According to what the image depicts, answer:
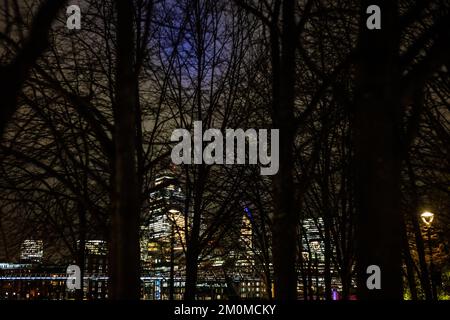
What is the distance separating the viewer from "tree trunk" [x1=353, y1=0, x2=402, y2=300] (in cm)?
524

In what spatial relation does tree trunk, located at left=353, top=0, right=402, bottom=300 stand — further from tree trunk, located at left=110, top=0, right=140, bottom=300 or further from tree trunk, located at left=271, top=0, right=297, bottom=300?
tree trunk, located at left=110, top=0, right=140, bottom=300

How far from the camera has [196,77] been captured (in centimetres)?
1459

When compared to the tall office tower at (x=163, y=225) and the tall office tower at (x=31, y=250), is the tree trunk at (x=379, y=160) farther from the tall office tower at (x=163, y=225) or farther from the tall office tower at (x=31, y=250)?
the tall office tower at (x=31, y=250)

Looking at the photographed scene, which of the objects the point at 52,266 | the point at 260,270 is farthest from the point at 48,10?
the point at 260,270

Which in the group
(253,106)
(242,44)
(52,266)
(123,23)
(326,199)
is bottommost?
(52,266)

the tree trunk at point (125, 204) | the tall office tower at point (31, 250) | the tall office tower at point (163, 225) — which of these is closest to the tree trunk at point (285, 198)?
the tree trunk at point (125, 204)

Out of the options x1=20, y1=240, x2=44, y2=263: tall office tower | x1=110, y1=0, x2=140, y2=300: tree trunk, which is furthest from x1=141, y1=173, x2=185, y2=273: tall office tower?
x1=110, y1=0, x2=140, y2=300: tree trunk

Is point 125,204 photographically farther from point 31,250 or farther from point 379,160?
point 31,250

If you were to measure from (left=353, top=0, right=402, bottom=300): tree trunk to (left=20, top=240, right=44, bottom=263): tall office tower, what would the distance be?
1309cm

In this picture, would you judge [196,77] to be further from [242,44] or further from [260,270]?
[260,270]

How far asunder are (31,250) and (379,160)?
14.3 m

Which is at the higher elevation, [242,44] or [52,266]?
[242,44]
